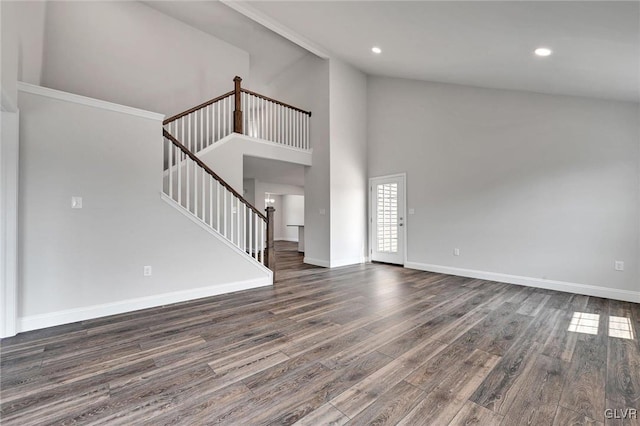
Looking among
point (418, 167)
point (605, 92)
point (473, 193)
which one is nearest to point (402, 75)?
point (418, 167)

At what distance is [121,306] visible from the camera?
319 cm

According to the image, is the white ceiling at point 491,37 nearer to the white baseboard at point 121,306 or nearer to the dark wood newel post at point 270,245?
the dark wood newel post at point 270,245

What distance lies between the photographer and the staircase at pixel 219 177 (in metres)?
3.88

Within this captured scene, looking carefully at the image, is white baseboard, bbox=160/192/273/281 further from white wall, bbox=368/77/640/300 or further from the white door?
white wall, bbox=368/77/640/300

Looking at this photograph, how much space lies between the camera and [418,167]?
5688mm

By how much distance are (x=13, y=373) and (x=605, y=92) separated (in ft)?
21.3

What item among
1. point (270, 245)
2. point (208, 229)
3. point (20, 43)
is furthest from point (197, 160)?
point (20, 43)

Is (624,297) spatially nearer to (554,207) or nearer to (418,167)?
(554,207)

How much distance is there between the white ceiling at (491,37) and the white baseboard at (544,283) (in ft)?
8.17

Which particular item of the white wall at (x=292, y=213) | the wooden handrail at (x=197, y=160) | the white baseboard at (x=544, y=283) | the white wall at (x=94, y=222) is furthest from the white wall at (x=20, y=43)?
the white wall at (x=292, y=213)

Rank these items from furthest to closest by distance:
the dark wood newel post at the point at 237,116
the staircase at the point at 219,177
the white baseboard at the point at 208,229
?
the dark wood newel post at the point at 237,116, the staircase at the point at 219,177, the white baseboard at the point at 208,229

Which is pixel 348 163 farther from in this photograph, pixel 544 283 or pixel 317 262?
pixel 544 283

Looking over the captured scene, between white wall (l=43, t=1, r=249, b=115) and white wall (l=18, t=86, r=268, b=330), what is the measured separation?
2473 millimetres

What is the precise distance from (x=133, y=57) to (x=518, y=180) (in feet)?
23.4
